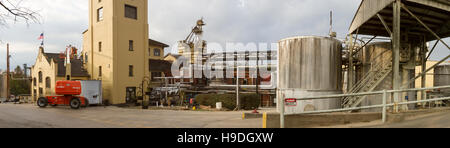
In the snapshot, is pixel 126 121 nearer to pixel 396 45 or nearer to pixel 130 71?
pixel 396 45

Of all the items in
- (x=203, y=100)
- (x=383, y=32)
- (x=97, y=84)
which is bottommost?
(x=203, y=100)

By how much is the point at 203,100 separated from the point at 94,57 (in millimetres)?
14077

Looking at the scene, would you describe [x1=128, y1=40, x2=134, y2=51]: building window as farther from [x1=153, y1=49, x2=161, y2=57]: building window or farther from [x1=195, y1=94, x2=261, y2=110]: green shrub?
[x1=153, y1=49, x2=161, y2=57]: building window

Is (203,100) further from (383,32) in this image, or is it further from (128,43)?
(383,32)

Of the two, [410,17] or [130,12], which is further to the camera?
[130,12]

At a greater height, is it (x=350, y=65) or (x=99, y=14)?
(x=99, y=14)

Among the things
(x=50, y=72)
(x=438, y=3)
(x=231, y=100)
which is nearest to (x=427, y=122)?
(x=438, y=3)

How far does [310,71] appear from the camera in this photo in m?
11.6

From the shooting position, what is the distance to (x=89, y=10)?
85.5ft

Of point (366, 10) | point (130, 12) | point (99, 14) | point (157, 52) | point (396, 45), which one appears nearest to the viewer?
point (396, 45)

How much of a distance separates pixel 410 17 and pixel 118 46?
2417 centimetres

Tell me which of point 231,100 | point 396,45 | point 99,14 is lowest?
point 231,100
